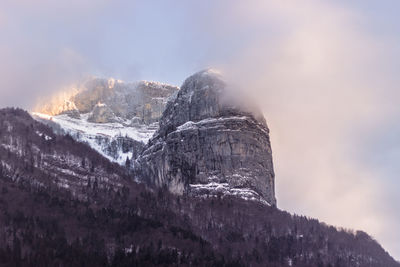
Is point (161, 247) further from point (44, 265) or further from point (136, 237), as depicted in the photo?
point (44, 265)

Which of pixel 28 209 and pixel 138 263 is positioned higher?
pixel 28 209

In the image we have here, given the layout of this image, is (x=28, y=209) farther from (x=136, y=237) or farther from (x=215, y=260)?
(x=215, y=260)

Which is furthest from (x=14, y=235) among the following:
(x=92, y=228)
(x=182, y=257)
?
(x=182, y=257)

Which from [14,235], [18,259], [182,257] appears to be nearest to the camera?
[18,259]

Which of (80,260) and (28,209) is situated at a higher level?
(28,209)

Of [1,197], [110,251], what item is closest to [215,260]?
[110,251]

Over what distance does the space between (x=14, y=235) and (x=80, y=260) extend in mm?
14722

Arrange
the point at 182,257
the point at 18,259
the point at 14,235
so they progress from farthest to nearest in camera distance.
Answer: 1. the point at 182,257
2. the point at 14,235
3. the point at 18,259

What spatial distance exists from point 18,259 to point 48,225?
20784 millimetres

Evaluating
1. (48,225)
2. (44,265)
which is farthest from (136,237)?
(44,265)

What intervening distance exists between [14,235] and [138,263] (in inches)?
966

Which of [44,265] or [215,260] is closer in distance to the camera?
[44,265]

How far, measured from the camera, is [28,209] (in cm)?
19738

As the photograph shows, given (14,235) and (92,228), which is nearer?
(14,235)
